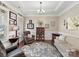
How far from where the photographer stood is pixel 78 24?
5211 mm

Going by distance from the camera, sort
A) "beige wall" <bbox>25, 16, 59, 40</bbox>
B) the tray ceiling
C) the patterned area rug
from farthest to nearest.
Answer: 1. "beige wall" <bbox>25, 16, 59, 40</bbox>
2. the tray ceiling
3. the patterned area rug

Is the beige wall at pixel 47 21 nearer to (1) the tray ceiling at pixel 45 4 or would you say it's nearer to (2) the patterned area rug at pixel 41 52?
(1) the tray ceiling at pixel 45 4

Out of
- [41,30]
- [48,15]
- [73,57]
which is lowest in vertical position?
[73,57]

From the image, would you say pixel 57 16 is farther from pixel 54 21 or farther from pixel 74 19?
pixel 74 19

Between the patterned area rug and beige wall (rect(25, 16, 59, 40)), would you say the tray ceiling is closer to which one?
the patterned area rug

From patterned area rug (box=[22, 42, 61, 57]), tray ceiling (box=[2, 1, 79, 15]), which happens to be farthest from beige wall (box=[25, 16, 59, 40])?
patterned area rug (box=[22, 42, 61, 57])

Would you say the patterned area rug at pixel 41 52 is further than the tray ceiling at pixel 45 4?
No

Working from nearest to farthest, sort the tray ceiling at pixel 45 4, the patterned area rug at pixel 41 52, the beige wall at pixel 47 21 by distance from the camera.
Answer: the patterned area rug at pixel 41 52 → the tray ceiling at pixel 45 4 → the beige wall at pixel 47 21

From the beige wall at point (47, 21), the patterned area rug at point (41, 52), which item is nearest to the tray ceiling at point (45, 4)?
the patterned area rug at point (41, 52)

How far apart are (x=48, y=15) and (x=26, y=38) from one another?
11.2ft

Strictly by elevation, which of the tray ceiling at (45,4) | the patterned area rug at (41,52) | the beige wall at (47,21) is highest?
the tray ceiling at (45,4)

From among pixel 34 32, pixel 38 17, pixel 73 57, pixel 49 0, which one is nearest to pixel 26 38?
pixel 34 32

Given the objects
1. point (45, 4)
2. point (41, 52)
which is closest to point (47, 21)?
point (45, 4)

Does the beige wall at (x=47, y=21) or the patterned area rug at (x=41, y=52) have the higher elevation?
the beige wall at (x=47, y=21)
